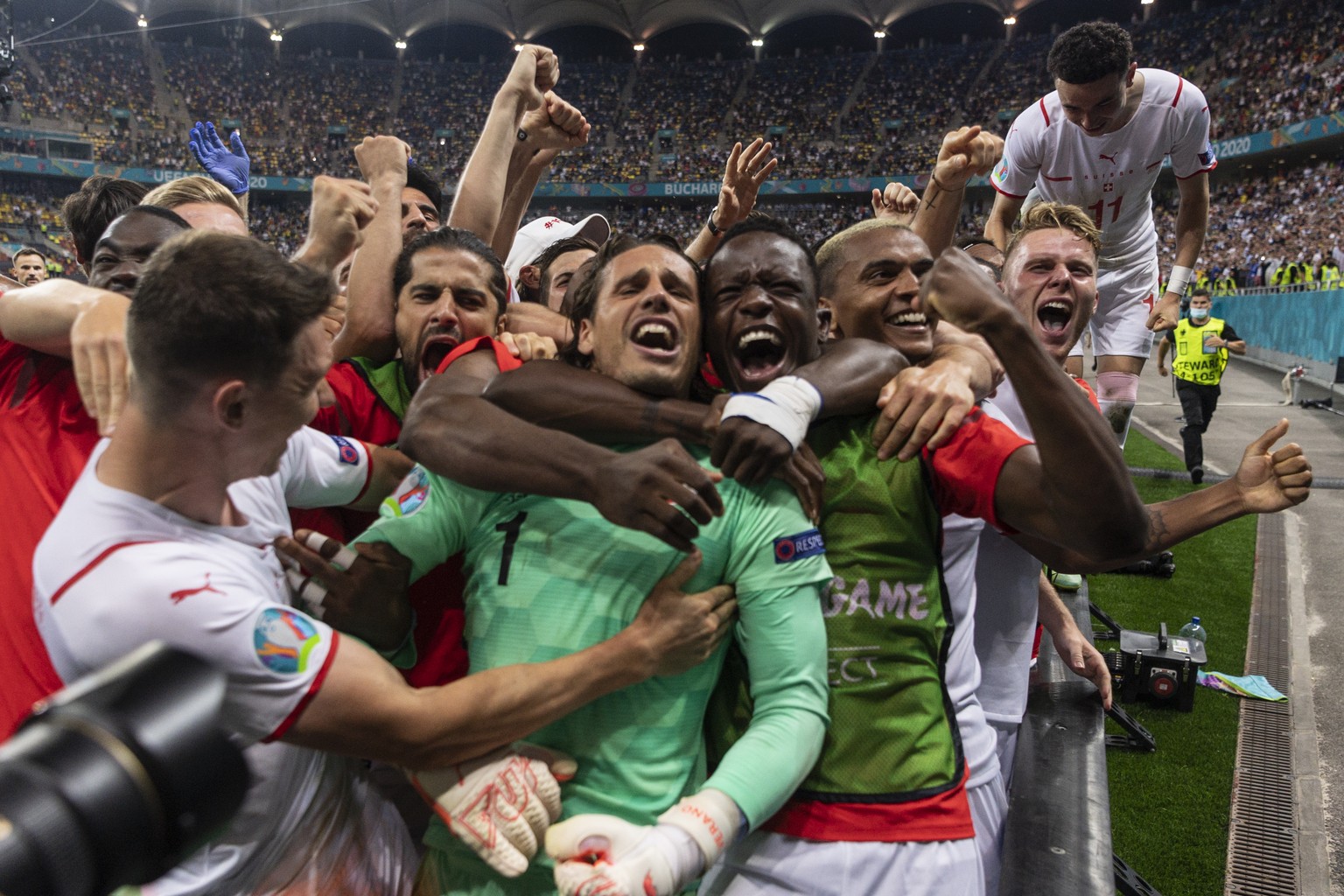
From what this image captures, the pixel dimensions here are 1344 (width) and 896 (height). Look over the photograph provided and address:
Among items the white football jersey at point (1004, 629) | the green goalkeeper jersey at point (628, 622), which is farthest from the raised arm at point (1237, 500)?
the green goalkeeper jersey at point (628, 622)

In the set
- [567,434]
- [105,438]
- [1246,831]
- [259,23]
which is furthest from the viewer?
[259,23]

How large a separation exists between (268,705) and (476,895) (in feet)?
2.23

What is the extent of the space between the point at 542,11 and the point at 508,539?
4262 centimetres

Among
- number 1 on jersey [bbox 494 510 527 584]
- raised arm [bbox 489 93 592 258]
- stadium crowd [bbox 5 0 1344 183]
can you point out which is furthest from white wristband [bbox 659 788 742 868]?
A: stadium crowd [bbox 5 0 1344 183]

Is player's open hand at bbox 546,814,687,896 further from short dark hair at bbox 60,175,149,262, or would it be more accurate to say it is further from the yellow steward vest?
the yellow steward vest

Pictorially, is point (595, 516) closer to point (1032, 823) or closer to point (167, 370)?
point (167, 370)

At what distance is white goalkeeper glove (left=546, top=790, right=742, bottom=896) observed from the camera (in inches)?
59.5

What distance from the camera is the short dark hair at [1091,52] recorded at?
440 centimetres

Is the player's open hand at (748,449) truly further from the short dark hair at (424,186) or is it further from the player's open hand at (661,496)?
the short dark hair at (424,186)

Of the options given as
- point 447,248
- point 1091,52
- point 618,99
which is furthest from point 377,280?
point 618,99

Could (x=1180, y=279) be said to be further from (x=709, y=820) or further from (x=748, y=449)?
(x=709, y=820)

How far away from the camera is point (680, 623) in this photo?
1.79 m

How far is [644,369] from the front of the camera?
2.13 m

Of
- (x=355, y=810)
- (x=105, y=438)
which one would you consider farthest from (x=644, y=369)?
(x=355, y=810)
